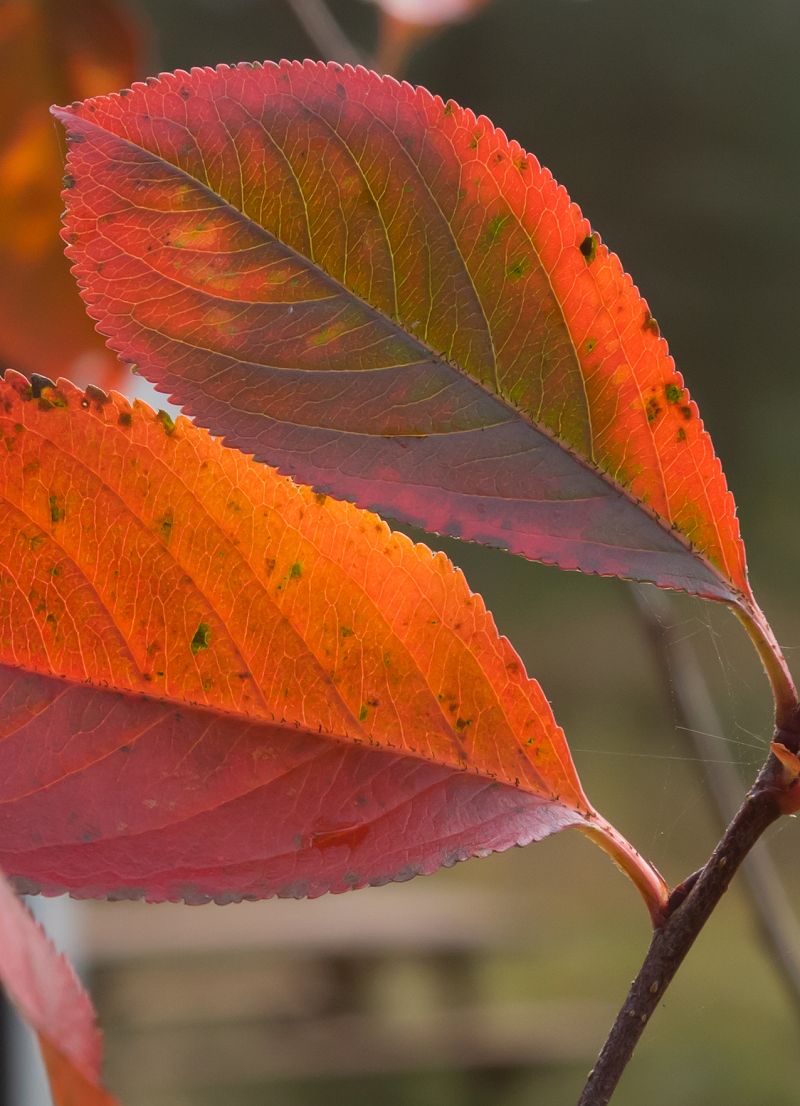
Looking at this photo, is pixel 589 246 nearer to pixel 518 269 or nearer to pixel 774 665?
pixel 518 269

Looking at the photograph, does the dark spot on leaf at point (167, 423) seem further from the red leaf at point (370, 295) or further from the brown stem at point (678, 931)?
the brown stem at point (678, 931)

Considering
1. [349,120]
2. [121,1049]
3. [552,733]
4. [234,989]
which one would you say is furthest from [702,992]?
[349,120]

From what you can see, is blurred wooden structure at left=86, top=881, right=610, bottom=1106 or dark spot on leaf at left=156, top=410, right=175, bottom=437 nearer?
dark spot on leaf at left=156, top=410, right=175, bottom=437

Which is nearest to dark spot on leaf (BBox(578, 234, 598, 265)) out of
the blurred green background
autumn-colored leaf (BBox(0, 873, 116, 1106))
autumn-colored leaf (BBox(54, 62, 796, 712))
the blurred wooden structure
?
autumn-colored leaf (BBox(54, 62, 796, 712))

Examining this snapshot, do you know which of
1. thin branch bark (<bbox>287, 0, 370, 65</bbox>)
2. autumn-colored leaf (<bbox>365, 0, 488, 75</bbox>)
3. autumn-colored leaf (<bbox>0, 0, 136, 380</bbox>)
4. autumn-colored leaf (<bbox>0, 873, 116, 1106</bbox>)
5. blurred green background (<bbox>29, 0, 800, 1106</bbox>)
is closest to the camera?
autumn-colored leaf (<bbox>0, 873, 116, 1106</bbox>)

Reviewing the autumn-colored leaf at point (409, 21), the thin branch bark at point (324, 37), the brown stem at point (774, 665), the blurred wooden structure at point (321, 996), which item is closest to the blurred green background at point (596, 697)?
the blurred wooden structure at point (321, 996)

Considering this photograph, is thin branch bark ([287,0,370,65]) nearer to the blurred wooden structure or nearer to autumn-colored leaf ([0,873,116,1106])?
autumn-colored leaf ([0,873,116,1106])
